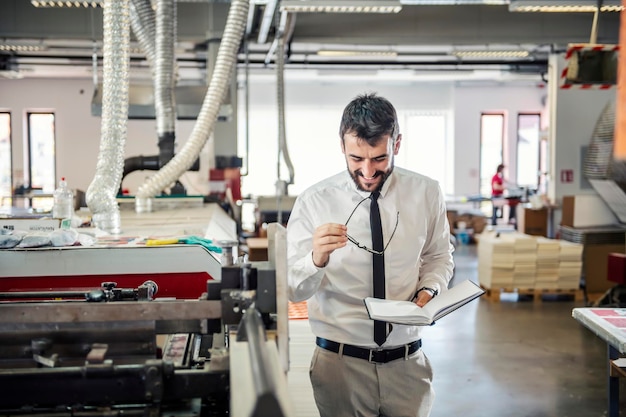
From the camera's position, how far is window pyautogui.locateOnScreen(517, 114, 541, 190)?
18609mm

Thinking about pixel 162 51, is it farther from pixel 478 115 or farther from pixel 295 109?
pixel 478 115

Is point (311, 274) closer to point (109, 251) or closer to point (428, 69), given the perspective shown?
point (109, 251)

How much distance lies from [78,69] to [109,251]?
45.5ft

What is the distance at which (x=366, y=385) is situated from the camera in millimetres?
2463

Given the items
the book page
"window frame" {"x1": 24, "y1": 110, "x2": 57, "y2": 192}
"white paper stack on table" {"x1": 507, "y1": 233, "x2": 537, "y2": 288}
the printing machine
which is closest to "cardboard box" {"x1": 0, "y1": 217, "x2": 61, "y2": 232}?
the printing machine

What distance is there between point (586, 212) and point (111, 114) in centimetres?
788

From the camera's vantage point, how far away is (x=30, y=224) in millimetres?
3523

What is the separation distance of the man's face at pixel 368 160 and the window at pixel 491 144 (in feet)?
54.3

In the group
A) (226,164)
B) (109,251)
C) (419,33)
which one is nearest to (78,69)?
(226,164)

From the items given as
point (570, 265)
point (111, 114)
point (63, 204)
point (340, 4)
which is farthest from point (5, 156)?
point (111, 114)

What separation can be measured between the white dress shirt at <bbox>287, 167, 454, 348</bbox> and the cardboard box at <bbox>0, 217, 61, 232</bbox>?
1.49 metres

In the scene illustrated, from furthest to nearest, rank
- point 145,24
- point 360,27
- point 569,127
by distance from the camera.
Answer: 1. point 360,27
2. point 569,127
3. point 145,24

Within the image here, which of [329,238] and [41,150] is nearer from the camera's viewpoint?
[329,238]

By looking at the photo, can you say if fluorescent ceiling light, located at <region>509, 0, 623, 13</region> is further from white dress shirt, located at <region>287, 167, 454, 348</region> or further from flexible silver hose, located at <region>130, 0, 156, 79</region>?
white dress shirt, located at <region>287, 167, 454, 348</region>
